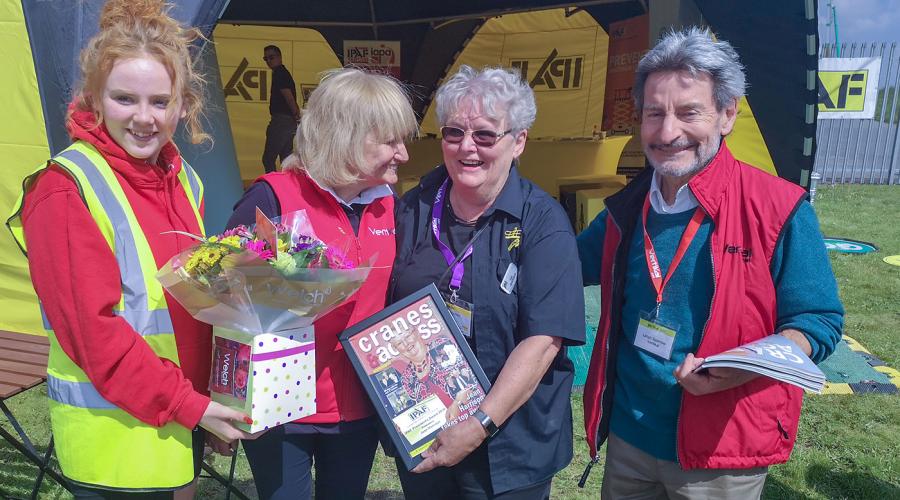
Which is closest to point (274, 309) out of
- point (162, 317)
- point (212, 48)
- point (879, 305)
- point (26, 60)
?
point (162, 317)

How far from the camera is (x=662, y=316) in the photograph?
6.16 ft

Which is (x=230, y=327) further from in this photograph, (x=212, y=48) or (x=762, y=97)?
(x=762, y=97)

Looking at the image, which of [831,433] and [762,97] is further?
[762,97]

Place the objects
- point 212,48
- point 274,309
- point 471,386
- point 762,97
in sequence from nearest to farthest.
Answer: point 274,309
point 471,386
point 212,48
point 762,97

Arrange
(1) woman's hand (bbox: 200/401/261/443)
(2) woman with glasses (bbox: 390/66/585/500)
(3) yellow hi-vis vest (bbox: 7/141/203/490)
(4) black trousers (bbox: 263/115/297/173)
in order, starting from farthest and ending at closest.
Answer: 1. (4) black trousers (bbox: 263/115/297/173)
2. (2) woman with glasses (bbox: 390/66/585/500)
3. (1) woman's hand (bbox: 200/401/261/443)
4. (3) yellow hi-vis vest (bbox: 7/141/203/490)

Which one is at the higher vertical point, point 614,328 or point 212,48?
point 212,48

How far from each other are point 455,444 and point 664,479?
Result: 640 mm

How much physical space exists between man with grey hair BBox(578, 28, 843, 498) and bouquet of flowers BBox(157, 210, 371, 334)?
86 cm

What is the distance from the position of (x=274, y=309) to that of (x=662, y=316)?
106cm

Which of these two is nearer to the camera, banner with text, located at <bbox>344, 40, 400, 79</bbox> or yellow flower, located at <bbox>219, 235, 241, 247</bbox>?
yellow flower, located at <bbox>219, 235, 241, 247</bbox>

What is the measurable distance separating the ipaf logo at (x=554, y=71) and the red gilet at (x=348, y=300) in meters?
7.57

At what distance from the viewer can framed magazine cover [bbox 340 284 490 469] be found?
181cm

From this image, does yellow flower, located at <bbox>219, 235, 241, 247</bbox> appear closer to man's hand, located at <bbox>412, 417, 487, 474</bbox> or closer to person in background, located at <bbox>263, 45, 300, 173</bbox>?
man's hand, located at <bbox>412, 417, 487, 474</bbox>

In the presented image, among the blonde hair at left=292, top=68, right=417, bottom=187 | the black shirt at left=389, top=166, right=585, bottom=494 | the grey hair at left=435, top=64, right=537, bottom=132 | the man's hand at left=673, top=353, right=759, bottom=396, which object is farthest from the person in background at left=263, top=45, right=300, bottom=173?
the man's hand at left=673, top=353, right=759, bottom=396
